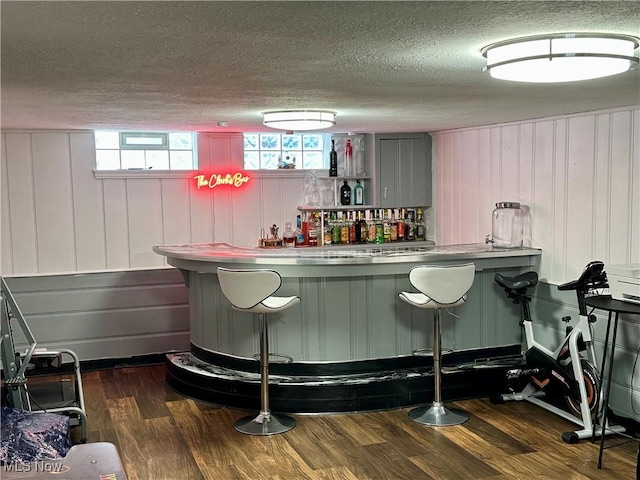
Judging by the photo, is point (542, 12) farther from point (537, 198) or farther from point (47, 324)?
point (47, 324)

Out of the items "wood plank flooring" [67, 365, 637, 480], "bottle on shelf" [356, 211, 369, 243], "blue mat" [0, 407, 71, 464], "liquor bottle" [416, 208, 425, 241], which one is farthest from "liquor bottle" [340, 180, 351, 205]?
"blue mat" [0, 407, 71, 464]

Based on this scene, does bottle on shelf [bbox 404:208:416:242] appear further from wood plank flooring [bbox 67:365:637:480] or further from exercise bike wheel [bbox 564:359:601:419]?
exercise bike wheel [bbox 564:359:601:419]

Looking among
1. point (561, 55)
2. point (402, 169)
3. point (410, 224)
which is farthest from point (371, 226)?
point (561, 55)

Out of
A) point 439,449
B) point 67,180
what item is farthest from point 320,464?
point 67,180

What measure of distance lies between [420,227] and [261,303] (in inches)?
122

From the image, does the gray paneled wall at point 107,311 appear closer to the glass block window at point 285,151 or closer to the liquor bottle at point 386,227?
the glass block window at point 285,151

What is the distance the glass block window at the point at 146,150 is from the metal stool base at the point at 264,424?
2781 millimetres

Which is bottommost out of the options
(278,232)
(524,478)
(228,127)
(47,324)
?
(524,478)

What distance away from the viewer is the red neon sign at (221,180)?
646 centimetres

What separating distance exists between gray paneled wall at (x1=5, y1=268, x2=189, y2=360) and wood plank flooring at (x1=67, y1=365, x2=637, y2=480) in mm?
1215

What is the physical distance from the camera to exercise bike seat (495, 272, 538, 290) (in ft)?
16.4

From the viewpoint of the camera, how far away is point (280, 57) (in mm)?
2582

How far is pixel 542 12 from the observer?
1.98 m

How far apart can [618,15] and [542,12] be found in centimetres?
26
